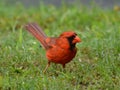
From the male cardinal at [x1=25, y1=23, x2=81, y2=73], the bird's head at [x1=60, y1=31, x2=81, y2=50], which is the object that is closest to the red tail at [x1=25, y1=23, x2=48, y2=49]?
the male cardinal at [x1=25, y1=23, x2=81, y2=73]

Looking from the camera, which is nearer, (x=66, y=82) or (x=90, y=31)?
(x=66, y=82)

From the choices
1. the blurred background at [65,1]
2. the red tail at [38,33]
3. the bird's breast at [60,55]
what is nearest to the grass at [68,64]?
the bird's breast at [60,55]

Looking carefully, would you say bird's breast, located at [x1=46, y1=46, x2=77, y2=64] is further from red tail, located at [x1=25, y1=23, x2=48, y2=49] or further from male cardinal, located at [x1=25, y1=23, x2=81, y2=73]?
red tail, located at [x1=25, y1=23, x2=48, y2=49]

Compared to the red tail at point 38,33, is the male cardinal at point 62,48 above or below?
below

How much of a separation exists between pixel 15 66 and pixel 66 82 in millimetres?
906

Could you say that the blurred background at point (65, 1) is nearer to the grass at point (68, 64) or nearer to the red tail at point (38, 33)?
the grass at point (68, 64)

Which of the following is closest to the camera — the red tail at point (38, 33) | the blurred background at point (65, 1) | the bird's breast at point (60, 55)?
the bird's breast at point (60, 55)

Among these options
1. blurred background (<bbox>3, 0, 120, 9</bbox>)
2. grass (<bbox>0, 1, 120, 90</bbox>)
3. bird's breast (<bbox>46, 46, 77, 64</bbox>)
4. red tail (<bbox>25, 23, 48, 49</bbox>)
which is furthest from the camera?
blurred background (<bbox>3, 0, 120, 9</bbox>)

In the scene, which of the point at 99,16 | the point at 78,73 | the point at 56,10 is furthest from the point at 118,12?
the point at 78,73

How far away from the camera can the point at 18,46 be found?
7547mm

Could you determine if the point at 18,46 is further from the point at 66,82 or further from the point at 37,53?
the point at 66,82

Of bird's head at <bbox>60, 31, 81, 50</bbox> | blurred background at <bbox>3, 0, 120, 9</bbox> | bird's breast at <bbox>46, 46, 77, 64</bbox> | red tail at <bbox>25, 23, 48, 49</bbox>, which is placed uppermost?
blurred background at <bbox>3, 0, 120, 9</bbox>

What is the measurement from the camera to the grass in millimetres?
6129

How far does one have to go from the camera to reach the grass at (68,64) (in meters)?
6.13
